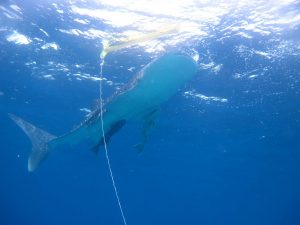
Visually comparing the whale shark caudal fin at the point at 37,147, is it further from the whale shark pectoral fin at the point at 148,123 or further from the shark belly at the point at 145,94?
the whale shark pectoral fin at the point at 148,123

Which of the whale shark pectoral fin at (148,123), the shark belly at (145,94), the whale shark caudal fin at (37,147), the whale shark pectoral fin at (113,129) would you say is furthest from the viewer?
the whale shark caudal fin at (37,147)

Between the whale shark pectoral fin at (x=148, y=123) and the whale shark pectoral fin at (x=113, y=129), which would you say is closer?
the whale shark pectoral fin at (x=148, y=123)

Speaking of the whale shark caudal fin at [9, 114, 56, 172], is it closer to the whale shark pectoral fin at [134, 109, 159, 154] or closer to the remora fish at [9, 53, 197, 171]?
the remora fish at [9, 53, 197, 171]

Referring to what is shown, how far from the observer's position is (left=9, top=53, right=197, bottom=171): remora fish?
7039mm

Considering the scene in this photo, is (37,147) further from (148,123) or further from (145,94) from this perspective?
(145,94)

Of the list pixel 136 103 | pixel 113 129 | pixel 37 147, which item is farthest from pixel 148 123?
pixel 37 147

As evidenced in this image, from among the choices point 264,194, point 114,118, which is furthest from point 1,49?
point 264,194

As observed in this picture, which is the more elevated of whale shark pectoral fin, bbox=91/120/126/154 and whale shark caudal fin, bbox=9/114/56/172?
whale shark pectoral fin, bbox=91/120/126/154

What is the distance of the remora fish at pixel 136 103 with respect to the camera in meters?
7.04

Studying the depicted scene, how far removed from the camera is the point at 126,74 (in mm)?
18641

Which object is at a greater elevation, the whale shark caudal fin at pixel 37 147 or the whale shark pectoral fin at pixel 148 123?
the whale shark pectoral fin at pixel 148 123

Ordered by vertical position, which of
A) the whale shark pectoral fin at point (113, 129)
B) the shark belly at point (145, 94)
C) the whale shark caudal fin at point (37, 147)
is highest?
the shark belly at point (145, 94)

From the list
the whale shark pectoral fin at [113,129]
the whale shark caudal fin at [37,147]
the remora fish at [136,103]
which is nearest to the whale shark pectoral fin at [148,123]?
the remora fish at [136,103]

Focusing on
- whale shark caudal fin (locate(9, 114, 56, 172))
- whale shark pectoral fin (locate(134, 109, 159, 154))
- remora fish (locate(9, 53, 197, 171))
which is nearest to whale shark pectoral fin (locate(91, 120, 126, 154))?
remora fish (locate(9, 53, 197, 171))
